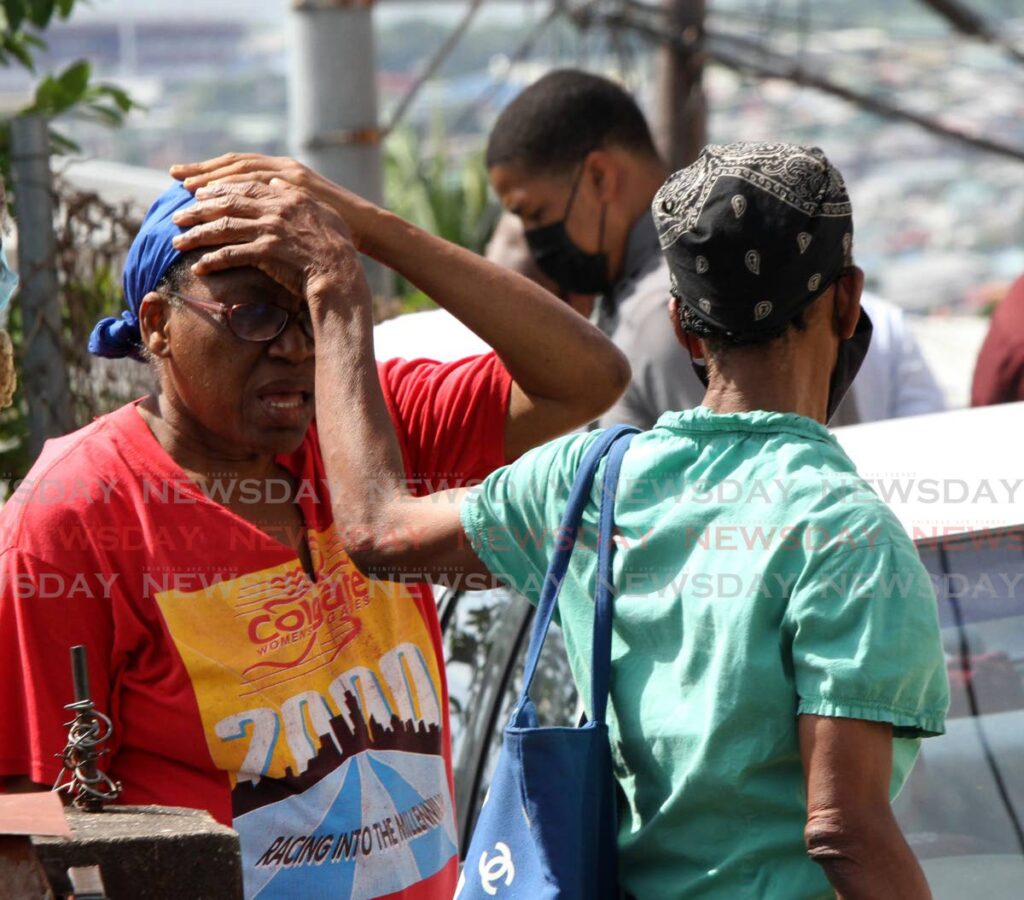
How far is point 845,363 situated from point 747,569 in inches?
14.0

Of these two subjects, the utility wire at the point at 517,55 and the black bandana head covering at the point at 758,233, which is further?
the utility wire at the point at 517,55

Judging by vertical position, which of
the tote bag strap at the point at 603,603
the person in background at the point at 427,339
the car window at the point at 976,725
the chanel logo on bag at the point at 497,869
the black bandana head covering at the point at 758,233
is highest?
the black bandana head covering at the point at 758,233

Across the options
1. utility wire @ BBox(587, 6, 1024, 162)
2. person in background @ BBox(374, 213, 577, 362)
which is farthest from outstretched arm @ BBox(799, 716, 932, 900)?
utility wire @ BBox(587, 6, 1024, 162)

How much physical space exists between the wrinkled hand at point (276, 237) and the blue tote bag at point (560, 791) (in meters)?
0.50

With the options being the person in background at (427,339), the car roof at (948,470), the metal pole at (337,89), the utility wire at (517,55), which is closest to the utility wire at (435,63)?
the utility wire at (517,55)

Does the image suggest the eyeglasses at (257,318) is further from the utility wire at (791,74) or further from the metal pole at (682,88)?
the metal pole at (682,88)

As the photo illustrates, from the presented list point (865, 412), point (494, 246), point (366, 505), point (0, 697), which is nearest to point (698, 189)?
point (366, 505)

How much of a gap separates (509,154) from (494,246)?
0.97 metres

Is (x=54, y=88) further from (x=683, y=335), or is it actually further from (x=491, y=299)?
(x=683, y=335)

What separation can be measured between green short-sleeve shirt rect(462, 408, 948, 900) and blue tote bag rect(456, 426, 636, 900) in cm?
3

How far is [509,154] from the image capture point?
4523mm

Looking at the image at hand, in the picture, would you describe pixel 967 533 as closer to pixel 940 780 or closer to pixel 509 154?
pixel 940 780

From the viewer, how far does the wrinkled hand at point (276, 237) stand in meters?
2.13

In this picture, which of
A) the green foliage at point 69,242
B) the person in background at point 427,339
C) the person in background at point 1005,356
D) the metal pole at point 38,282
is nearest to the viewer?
the person in background at point 427,339
